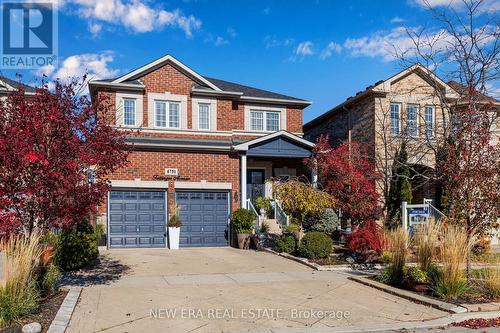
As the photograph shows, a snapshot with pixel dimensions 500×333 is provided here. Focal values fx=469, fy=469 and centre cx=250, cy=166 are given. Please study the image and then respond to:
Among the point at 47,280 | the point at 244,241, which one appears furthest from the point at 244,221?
the point at 47,280

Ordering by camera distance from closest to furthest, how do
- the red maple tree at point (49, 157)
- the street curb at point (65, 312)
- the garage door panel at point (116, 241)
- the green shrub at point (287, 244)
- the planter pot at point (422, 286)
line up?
the street curb at point (65, 312) → the red maple tree at point (49, 157) → the planter pot at point (422, 286) → the green shrub at point (287, 244) → the garage door panel at point (116, 241)

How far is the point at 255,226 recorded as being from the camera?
19.2 metres

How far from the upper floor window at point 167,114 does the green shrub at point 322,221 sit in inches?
296

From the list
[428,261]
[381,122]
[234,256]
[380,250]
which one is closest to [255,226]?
[234,256]

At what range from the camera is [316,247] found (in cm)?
1429

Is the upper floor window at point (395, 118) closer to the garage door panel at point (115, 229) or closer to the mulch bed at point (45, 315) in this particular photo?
the garage door panel at point (115, 229)

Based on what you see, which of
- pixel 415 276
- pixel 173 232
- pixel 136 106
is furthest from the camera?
pixel 136 106

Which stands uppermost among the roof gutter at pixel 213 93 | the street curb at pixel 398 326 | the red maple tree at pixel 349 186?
the roof gutter at pixel 213 93

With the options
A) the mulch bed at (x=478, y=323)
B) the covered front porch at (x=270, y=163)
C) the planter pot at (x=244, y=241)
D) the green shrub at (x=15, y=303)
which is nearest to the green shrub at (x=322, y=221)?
the covered front porch at (x=270, y=163)

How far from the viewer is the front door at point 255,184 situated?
22156 mm

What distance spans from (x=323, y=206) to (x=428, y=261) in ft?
23.0

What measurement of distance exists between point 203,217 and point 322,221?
4.96 metres

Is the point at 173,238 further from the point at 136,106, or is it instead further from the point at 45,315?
the point at 45,315

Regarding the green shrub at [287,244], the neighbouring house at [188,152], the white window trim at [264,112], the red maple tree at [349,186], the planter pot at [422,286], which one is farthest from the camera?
the white window trim at [264,112]
